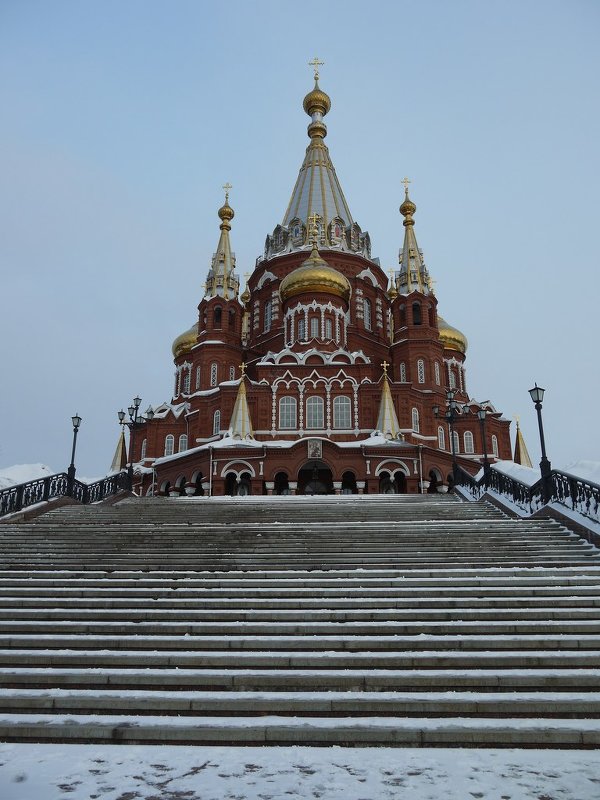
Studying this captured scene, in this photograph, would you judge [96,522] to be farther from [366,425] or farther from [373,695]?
[366,425]

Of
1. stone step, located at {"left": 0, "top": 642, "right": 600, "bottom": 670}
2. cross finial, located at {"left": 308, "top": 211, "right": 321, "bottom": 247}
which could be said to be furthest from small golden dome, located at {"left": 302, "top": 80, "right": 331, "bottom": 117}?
stone step, located at {"left": 0, "top": 642, "right": 600, "bottom": 670}

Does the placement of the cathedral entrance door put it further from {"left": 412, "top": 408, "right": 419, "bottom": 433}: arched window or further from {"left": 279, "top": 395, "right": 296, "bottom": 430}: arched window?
{"left": 412, "top": 408, "right": 419, "bottom": 433}: arched window

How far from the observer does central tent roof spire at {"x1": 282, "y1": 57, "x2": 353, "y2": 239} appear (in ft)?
147

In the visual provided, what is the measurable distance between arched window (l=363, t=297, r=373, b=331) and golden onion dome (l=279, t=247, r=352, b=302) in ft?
13.2

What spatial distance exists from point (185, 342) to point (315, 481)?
16.1m

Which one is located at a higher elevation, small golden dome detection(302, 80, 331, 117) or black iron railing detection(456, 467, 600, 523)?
small golden dome detection(302, 80, 331, 117)

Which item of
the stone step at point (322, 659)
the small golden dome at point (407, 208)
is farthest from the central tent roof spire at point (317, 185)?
the stone step at point (322, 659)

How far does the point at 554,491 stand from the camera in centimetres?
1338

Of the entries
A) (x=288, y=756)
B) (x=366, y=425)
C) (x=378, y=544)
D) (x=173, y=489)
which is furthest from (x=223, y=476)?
(x=288, y=756)

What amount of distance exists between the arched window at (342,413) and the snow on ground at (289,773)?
28.1 metres

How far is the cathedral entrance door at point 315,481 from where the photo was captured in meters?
33.2

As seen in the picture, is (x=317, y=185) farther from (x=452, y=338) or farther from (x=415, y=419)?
(x=415, y=419)

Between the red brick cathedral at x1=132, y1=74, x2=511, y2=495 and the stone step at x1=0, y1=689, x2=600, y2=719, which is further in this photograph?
the red brick cathedral at x1=132, y1=74, x2=511, y2=495

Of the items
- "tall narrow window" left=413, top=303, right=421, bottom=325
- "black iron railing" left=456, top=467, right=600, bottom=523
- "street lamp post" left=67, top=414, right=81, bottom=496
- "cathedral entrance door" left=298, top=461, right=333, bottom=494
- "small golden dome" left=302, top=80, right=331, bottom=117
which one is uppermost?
"small golden dome" left=302, top=80, right=331, bottom=117
